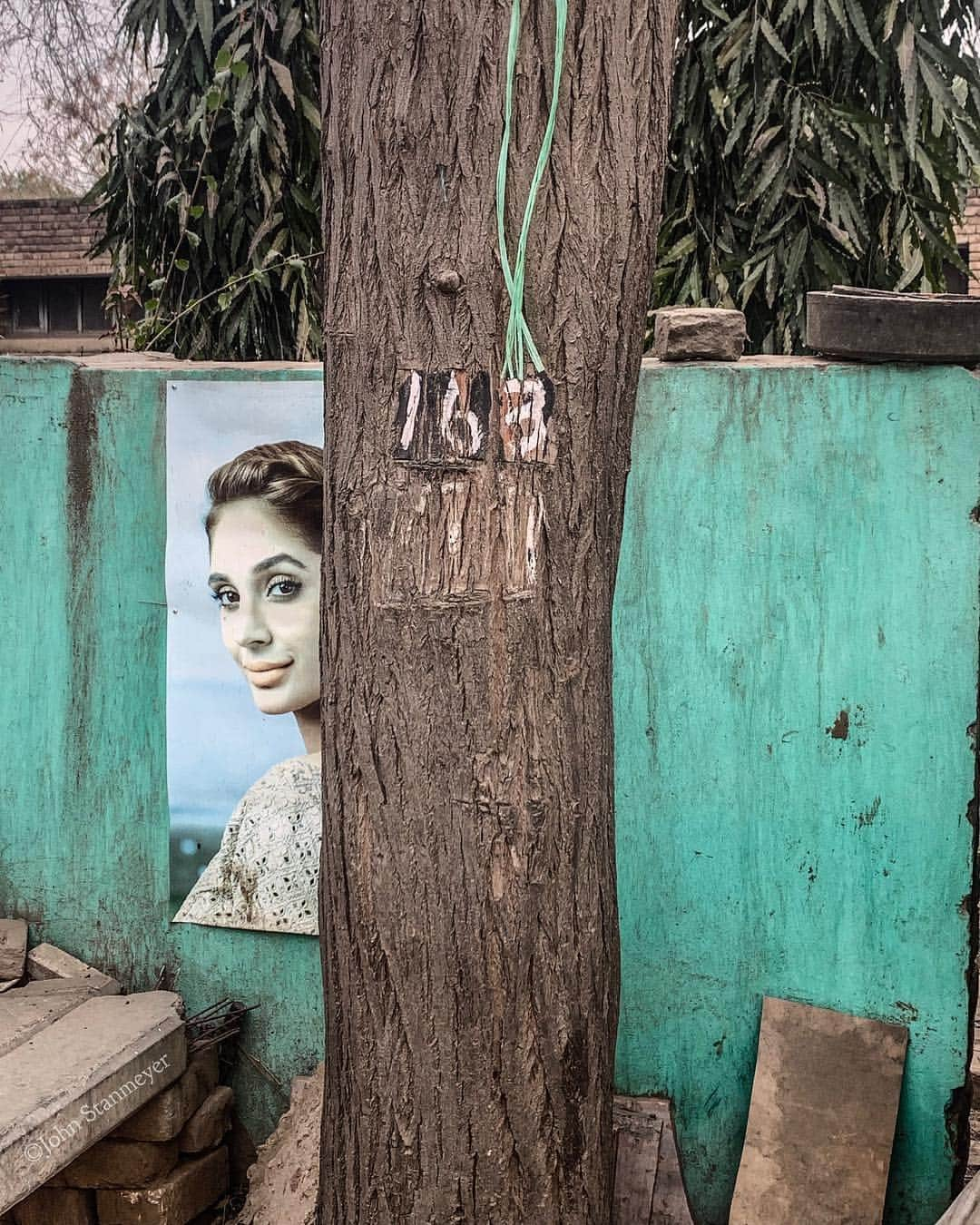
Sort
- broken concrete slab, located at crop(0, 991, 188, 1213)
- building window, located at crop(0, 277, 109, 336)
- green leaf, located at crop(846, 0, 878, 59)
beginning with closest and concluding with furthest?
broken concrete slab, located at crop(0, 991, 188, 1213) → green leaf, located at crop(846, 0, 878, 59) → building window, located at crop(0, 277, 109, 336)

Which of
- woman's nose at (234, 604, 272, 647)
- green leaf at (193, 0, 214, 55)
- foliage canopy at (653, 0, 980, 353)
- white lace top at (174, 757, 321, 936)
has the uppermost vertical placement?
green leaf at (193, 0, 214, 55)

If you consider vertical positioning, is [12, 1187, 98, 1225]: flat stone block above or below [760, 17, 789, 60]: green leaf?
below

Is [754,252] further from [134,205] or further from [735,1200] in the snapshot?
[735,1200]

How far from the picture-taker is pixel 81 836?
3.75 metres

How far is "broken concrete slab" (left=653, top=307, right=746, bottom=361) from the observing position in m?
3.31

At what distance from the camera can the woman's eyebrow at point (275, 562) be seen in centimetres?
359

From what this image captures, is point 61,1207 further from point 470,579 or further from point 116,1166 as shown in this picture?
point 470,579

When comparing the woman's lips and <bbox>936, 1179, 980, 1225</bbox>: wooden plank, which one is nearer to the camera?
<bbox>936, 1179, 980, 1225</bbox>: wooden plank

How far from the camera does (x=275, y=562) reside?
11.8ft

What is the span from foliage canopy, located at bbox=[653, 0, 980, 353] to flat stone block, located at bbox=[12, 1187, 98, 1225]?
3.98 m

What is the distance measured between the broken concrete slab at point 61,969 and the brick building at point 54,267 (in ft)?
35.3

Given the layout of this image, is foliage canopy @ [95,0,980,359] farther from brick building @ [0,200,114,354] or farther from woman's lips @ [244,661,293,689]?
brick building @ [0,200,114,354]

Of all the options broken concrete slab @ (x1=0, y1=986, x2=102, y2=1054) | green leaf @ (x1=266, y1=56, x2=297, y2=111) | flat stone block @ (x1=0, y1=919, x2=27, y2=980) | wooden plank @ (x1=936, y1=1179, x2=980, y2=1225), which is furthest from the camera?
green leaf @ (x1=266, y1=56, x2=297, y2=111)

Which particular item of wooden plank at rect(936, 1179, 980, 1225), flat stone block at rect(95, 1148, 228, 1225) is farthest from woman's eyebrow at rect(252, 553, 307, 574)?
wooden plank at rect(936, 1179, 980, 1225)
